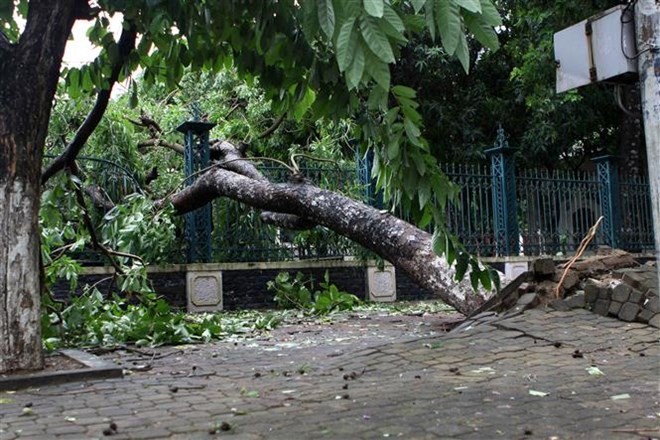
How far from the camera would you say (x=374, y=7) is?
2.51 m

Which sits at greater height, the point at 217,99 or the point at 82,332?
the point at 217,99

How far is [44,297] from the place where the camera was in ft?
23.0

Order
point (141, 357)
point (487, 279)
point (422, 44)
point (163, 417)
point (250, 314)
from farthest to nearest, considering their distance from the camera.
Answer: point (422, 44) → point (250, 314) → point (141, 357) → point (487, 279) → point (163, 417)

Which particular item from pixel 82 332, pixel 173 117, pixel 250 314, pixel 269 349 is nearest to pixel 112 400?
pixel 269 349

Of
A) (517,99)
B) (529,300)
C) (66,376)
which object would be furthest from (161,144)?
(66,376)

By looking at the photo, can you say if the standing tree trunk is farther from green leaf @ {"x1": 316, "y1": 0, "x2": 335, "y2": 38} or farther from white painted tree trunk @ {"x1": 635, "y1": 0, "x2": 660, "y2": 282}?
white painted tree trunk @ {"x1": 635, "y1": 0, "x2": 660, "y2": 282}

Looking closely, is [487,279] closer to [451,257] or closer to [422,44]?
[451,257]

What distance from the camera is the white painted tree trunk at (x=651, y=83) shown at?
2944mm

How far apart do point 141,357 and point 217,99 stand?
12.2 metres

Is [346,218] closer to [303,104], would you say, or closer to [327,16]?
[303,104]

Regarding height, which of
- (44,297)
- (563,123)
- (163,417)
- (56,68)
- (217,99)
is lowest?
(163,417)

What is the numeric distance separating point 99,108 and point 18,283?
196cm

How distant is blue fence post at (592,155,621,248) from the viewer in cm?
1505

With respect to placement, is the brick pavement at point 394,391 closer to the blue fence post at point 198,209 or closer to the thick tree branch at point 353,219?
the thick tree branch at point 353,219
